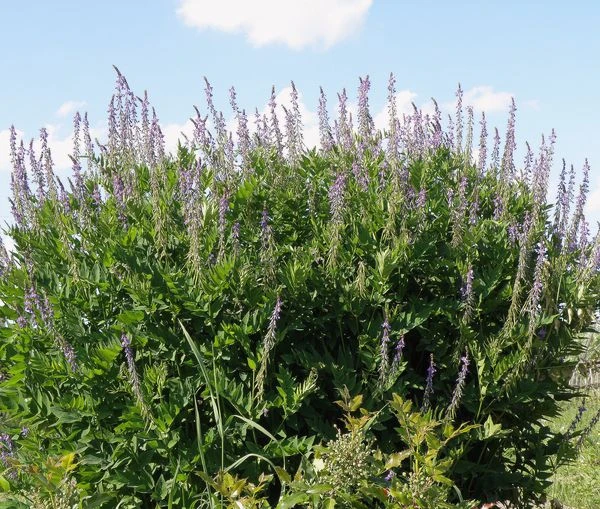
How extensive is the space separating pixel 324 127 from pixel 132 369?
2.66 meters

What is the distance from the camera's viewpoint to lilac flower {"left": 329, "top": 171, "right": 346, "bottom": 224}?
4.29 m

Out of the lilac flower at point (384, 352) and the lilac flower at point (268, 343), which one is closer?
the lilac flower at point (268, 343)

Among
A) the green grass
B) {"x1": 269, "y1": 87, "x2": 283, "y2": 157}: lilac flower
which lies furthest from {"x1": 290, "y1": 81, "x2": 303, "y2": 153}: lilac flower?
the green grass

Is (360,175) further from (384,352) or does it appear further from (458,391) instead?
(458,391)

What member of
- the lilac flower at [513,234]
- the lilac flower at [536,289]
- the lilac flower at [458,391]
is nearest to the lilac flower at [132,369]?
the lilac flower at [458,391]

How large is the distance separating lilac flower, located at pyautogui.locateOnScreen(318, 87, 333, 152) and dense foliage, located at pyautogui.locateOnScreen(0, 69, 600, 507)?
0.40 metres

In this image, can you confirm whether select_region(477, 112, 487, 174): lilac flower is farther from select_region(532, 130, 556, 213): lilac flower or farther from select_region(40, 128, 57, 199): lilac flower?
select_region(40, 128, 57, 199): lilac flower

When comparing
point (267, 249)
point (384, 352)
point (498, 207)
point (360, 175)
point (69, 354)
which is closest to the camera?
point (384, 352)

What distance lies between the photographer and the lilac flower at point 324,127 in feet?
18.3

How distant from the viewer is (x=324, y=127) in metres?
5.80

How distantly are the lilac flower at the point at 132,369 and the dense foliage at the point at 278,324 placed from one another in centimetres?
2

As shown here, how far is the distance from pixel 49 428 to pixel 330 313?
1826 millimetres

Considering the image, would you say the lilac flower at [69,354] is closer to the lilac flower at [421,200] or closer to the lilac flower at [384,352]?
the lilac flower at [384,352]

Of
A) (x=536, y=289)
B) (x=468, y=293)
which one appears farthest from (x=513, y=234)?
(x=468, y=293)
